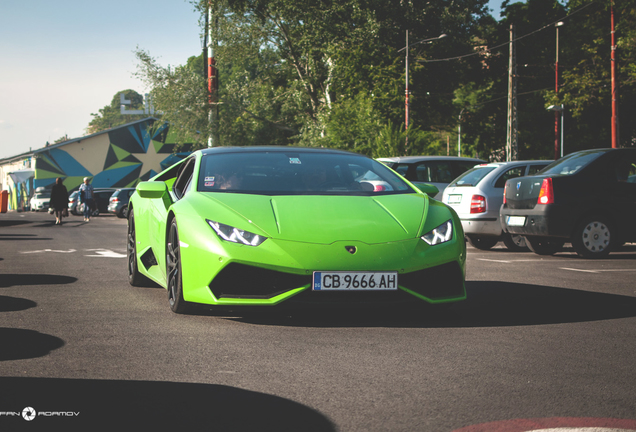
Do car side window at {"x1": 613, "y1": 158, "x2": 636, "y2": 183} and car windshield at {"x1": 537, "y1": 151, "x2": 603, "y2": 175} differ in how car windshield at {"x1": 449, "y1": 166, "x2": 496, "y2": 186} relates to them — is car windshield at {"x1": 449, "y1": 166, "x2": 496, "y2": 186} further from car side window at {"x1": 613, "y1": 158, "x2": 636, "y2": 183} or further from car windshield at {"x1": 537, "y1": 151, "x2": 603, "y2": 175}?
car side window at {"x1": 613, "y1": 158, "x2": 636, "y2": 183}

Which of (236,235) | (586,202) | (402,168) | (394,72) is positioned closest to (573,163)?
(586,202)

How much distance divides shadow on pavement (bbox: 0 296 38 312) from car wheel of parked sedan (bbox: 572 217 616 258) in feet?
25.5

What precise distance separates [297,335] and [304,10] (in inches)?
1555

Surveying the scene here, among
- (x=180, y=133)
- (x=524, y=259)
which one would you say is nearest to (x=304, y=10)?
(x=180, y=133)

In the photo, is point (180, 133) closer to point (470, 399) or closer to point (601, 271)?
point (601, 271)

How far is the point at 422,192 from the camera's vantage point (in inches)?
258

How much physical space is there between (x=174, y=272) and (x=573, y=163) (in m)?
7.50

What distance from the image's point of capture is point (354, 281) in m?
5.23

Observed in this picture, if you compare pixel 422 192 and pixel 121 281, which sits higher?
pixel 422 192

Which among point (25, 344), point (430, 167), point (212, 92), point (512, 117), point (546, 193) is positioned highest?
point (212, 92)

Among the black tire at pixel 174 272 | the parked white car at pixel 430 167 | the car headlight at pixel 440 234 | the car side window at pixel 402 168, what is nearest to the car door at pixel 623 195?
the parked white car at pixel 430 167

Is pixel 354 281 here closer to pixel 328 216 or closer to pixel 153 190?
pixel 328 216

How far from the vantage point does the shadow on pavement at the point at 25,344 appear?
174 inches
